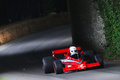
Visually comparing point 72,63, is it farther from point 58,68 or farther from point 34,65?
point 34,65

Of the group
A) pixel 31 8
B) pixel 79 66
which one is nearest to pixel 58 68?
pixel 79 66

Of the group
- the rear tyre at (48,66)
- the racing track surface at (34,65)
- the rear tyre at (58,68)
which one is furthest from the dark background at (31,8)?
the rear tyre at (58,68)

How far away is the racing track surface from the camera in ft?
49.3

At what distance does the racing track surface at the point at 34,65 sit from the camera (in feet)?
49.3

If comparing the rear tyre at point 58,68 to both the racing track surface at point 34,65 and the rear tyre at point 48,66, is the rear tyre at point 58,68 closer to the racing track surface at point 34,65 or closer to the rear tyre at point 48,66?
the racing track surface at point 34,65

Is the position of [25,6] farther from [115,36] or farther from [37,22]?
[115,36]

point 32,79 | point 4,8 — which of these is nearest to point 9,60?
point 32,79

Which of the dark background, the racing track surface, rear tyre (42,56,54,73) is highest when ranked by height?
the dark background

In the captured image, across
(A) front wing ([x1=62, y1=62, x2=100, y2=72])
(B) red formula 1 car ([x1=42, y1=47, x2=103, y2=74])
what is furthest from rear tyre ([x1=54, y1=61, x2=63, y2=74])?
(A) front wing ([x1=62, y1=62, x2=100, y2=72])

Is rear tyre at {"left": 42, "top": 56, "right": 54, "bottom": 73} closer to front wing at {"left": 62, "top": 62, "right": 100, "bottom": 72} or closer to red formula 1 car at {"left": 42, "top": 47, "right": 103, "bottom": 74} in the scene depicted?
red formula 1 car at {"left": 42, "top": 47, "right": 103, "bottom": 74}

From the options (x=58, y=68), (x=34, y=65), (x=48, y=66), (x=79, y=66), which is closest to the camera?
(x=79, y=66)

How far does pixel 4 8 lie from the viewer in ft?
156

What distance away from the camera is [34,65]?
2041 centimetres

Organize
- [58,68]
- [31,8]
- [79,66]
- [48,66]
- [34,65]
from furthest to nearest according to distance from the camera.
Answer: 1. [31,8]
2. [34,65]
3. [48,66]
4. [58,68]
5. [79,66]
